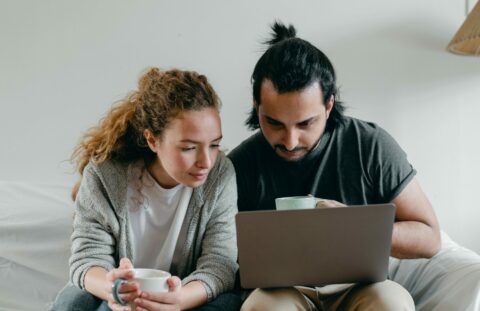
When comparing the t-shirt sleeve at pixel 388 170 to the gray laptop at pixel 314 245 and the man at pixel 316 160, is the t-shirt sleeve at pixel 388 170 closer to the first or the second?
the man at pixel 316 160

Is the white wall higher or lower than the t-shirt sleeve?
higher

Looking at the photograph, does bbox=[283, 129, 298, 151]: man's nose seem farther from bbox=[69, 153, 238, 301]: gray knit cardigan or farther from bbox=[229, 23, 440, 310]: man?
bbox=[69, 153, 238, 301]: gray knit cardigan

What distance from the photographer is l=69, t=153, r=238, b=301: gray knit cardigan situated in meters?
1.40

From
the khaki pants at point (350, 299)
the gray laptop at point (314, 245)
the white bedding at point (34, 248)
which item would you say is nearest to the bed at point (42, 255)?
the white bedding at point (34, 248)

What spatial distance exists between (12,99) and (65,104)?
0.54ft

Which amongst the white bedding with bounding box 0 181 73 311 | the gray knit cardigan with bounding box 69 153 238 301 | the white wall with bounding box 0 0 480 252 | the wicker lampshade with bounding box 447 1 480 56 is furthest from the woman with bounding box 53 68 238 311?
the wicker lampshade with bounding box 447 1 480 56

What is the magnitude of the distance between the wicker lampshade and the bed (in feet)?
1.76

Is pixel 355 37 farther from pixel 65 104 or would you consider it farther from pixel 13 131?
pixel 13 131

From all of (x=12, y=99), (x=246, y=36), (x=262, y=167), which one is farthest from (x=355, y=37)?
(x=12, y=99)

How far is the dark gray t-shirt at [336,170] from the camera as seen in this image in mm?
1519

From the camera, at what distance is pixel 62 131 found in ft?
6.53

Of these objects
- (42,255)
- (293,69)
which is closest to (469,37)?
(293,69)

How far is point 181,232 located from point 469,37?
929mm

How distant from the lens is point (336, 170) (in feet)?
5.07
